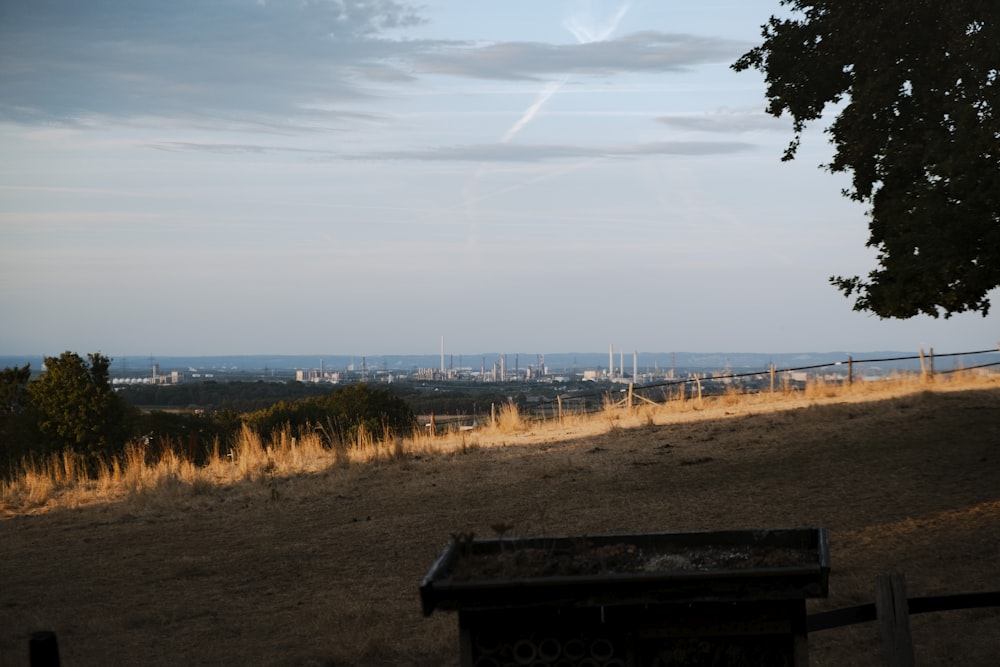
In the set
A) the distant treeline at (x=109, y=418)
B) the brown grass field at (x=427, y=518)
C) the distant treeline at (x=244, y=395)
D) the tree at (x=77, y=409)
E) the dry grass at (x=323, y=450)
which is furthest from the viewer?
the distant treeline at (x=244, y=395)

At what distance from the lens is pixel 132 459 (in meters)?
21.6

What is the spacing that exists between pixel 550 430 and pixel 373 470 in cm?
696

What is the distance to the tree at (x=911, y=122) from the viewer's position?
11.3 metres

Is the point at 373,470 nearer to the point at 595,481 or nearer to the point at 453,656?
the point at 595,481

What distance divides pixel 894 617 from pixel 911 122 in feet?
29.5

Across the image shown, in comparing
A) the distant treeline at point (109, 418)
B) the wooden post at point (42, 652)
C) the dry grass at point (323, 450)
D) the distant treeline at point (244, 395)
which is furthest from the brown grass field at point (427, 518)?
A: the distant treeline at point (244, 395)

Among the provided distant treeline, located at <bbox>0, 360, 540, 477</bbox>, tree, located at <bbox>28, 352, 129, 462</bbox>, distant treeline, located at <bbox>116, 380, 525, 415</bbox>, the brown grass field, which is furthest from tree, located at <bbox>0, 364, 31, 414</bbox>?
the brown grass field

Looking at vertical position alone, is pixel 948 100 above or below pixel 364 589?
above

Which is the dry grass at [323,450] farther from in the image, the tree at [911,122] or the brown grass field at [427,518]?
the tree at [911,122]

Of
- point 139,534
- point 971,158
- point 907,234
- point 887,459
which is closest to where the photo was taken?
point 971,158

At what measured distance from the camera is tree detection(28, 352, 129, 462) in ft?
123

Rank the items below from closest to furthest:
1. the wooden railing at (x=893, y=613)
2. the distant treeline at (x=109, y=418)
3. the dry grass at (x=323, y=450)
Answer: the wooden railing at (x=893, y=613) → the dry grass at (x=323, y=450) → the distant treeline at (x=109, y=418)

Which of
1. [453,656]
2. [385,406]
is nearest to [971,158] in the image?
[453,656]

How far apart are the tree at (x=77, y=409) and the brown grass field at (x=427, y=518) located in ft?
55.7
